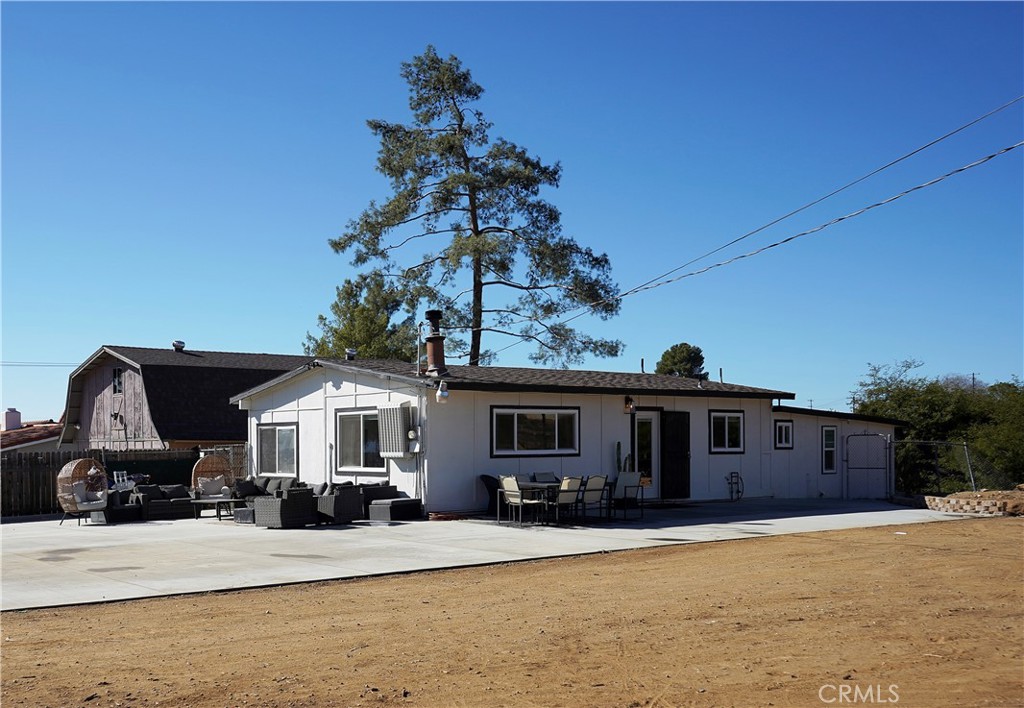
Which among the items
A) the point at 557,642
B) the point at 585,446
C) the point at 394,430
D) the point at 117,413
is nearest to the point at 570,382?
the point at 585,446

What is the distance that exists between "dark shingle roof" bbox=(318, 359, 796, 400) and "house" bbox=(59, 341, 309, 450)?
12.1 metres

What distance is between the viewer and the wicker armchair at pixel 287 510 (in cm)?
1711

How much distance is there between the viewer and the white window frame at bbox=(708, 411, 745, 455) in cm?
2322

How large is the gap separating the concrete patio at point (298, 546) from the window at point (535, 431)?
1.98 m

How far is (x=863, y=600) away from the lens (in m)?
9.03

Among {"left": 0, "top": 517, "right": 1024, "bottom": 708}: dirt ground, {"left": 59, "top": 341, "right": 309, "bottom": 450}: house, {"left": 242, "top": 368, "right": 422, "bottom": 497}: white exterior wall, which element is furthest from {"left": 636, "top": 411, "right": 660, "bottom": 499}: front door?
{"left": 59, "top": 341, "right": 309, "bottom": 450}: house

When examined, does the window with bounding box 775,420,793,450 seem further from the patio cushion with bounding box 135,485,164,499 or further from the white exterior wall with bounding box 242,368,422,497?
the patio cushion with bounding box 135,485,164,499

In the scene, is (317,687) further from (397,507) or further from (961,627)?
(397,507)

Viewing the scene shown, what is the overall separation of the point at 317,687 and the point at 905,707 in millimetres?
3500

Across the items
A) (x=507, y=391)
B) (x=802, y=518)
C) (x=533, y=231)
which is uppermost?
(x=533, y=231)

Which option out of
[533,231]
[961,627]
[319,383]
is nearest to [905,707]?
[961,627]

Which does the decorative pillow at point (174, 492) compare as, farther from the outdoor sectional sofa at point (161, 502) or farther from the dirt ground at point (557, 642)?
the dirt ground at point (557, 642)

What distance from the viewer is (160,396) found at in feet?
106

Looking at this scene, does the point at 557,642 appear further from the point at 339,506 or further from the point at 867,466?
the point at 867,466
